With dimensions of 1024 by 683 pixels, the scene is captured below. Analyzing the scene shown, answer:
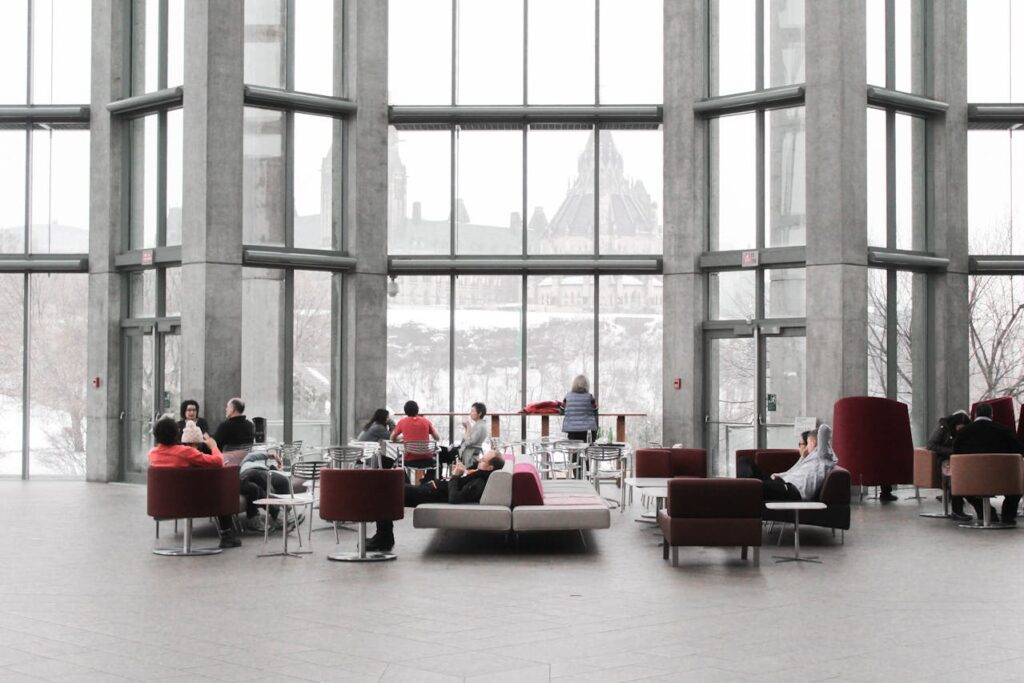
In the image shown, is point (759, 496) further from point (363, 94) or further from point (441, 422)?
point (363, 94)

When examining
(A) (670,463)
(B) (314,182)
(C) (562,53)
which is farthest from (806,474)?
(C) (562,53)

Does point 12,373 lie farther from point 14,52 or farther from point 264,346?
point 14,52

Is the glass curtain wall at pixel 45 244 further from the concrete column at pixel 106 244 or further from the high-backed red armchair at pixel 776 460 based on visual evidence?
the high-backed red armchair at pixel 776 460

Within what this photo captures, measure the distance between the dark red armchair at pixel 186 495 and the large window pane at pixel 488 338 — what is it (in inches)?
378

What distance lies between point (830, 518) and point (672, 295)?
27.9ft

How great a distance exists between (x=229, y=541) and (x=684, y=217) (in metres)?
10.7

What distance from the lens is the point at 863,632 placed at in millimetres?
7988

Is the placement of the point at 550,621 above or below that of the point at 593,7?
below

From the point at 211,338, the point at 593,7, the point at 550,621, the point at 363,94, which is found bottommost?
the point at 550,621

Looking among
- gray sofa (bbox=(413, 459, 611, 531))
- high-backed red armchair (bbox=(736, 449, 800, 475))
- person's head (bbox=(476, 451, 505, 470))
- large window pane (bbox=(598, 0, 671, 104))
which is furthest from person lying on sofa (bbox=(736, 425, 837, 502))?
large window pane (bbox=(598, 0, 671, 104))

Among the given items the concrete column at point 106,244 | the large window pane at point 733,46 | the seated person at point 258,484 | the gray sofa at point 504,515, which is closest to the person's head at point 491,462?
the gray sofa at point 504,515

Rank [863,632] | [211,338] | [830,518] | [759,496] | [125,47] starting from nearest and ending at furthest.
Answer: [863,632] < [759,496] < [830,518] < [211,338] < [125,47]

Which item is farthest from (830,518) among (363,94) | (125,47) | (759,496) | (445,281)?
(125,47)

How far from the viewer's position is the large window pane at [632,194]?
2122cm
